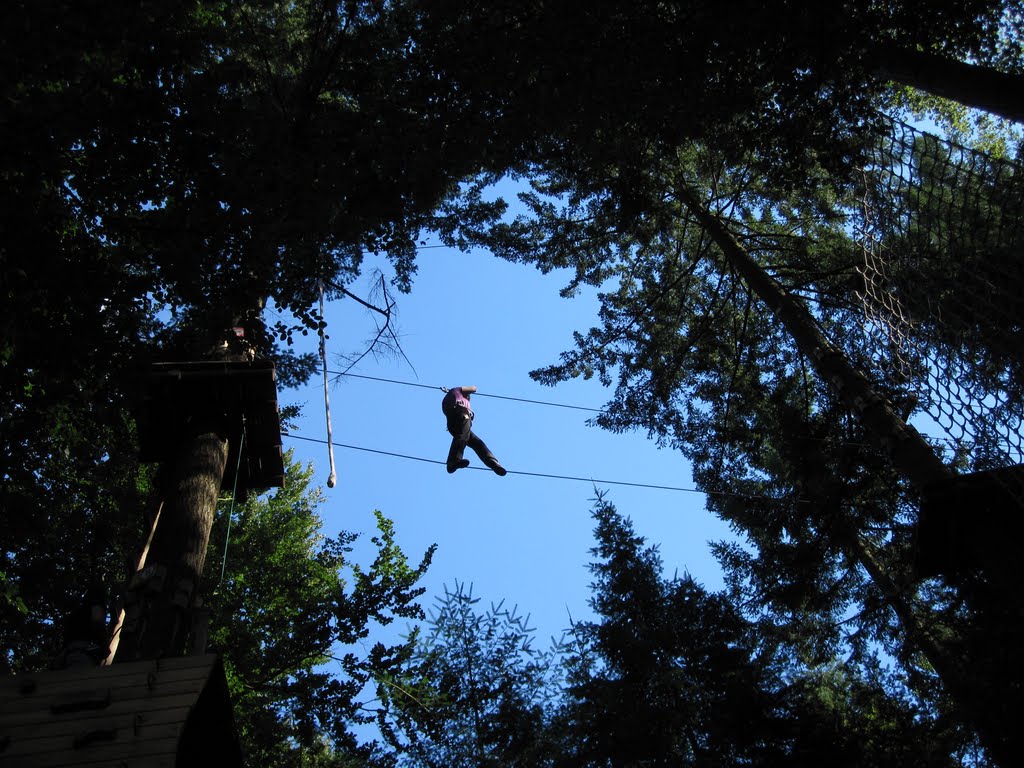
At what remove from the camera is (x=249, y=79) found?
20.1 feet

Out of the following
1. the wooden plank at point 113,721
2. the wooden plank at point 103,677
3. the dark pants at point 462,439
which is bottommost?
the wooden plank at point 113,721

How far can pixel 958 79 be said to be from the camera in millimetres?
5180

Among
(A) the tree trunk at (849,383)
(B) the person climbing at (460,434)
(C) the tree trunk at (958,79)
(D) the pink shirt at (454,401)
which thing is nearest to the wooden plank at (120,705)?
(A) the tree trunk at (849,383)

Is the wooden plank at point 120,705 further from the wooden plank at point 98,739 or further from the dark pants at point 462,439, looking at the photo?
the dark pants at point 462,439

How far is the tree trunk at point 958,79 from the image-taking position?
4.98m

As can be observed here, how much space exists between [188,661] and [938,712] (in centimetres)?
609

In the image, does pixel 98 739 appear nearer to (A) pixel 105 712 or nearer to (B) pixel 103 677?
(A) pixel 105 712

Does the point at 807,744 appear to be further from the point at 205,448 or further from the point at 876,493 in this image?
the point at 205,448

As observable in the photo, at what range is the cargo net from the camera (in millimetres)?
4535

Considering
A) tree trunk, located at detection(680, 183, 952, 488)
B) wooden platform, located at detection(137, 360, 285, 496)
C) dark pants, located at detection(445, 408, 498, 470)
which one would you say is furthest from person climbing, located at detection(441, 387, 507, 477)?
tree trunk, located at detection(680, 183, 952, 488)

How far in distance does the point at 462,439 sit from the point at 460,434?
0.07 m

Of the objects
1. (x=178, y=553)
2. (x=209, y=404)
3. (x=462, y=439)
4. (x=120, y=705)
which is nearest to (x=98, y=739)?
(x=120, y=705)

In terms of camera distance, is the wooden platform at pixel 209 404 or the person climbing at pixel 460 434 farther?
the person climbing at pixel 460 434

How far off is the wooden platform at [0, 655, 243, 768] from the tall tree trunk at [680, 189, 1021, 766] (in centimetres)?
461
